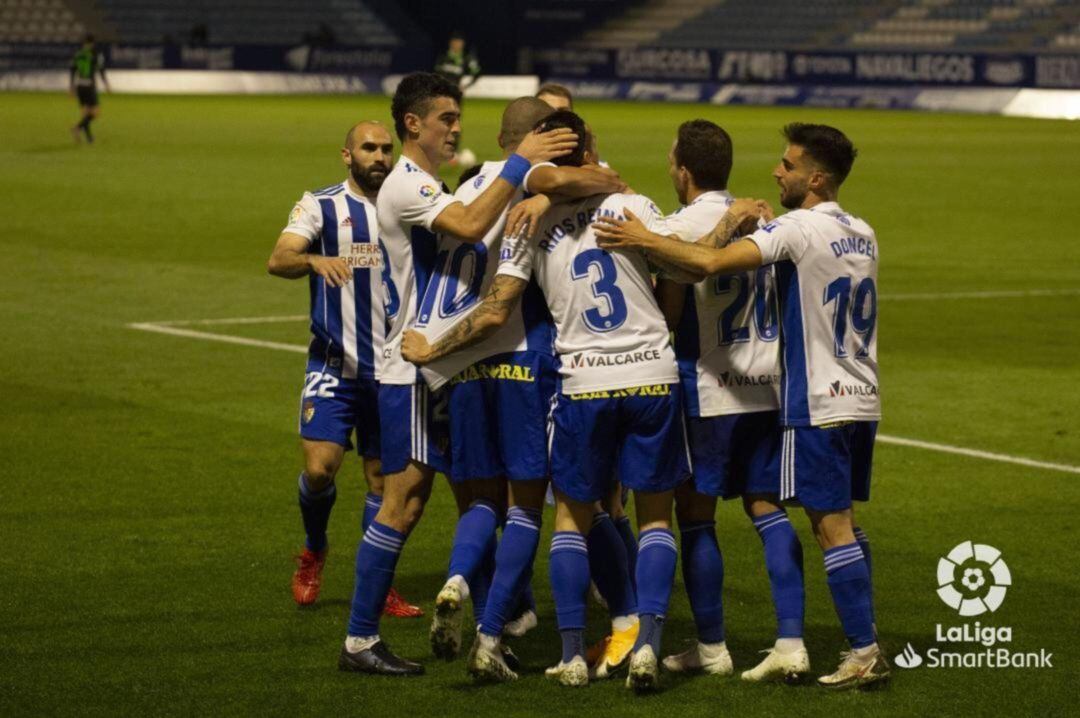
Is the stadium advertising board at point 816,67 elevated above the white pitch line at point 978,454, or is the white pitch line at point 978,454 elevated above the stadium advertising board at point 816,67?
the stadium advertising board at point 816,67

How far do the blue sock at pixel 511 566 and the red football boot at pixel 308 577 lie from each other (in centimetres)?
138

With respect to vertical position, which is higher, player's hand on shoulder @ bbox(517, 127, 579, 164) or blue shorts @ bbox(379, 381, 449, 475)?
player's hand on shoulder @ bbox(517, 127, 579, 164)

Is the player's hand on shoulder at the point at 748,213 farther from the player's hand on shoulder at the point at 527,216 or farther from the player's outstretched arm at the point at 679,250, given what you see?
the player's hand on shoulder at the point at 527,216

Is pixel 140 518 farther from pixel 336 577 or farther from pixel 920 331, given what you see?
pixel 920 331

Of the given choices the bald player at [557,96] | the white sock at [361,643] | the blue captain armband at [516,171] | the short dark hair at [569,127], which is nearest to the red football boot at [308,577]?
the white sock at [361,643]

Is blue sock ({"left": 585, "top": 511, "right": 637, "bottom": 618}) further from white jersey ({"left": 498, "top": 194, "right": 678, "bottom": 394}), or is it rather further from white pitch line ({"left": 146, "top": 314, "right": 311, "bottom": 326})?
white pitch line ({"left": 146, "top": 314, "right": 311, "bottom": 326})

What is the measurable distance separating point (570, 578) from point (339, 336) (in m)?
1.80

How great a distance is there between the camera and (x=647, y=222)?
21.0ft

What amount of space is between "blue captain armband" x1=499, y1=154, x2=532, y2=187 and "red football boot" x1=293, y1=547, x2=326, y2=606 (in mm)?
2172

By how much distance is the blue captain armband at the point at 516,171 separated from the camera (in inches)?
251

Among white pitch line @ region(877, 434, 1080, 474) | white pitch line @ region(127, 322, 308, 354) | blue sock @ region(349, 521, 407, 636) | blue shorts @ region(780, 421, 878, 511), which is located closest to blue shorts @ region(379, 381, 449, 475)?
blue sock @ region(349, 521, 407, 636)

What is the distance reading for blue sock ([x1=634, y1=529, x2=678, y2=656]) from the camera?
6332mm

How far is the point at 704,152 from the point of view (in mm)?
6602

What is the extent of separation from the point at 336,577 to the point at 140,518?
Answer: 1431mm
